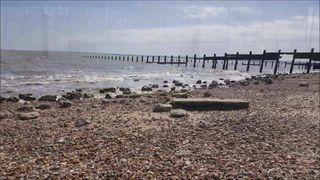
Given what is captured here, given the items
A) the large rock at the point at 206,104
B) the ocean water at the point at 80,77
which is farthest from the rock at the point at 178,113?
the ocean water at the point at 80,77

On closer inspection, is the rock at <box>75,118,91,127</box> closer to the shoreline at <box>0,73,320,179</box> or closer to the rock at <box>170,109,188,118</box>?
the shoreline at <box>0,73,320,179</box>

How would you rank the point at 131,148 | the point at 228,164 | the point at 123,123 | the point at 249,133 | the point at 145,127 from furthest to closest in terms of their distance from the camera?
1. the point at 123,123
2. the point at 145,127
3. the point at 249,133
4. the point at 131,148
5. the point at 228,164

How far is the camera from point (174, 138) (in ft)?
29.7

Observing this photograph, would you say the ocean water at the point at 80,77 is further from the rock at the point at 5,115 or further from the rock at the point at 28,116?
the rock at the point at 28,116

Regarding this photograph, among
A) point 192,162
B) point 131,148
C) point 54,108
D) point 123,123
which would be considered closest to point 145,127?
point 123,123

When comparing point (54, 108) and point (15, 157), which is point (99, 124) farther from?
point (54, 108)

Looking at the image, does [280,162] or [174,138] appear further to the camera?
[174,138]

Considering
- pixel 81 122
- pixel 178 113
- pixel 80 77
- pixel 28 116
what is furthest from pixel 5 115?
pixel 80 77

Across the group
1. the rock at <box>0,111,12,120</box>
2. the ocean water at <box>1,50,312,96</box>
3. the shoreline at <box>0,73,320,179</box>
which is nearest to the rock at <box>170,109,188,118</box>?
the shoreline at <box>0,73,320,179</box>

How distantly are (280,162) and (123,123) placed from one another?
196 inches

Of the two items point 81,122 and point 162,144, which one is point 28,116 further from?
point 162,144

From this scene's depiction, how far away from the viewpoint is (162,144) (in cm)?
848

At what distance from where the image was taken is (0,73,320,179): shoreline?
6.70 meters

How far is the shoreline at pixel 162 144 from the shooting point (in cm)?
670
